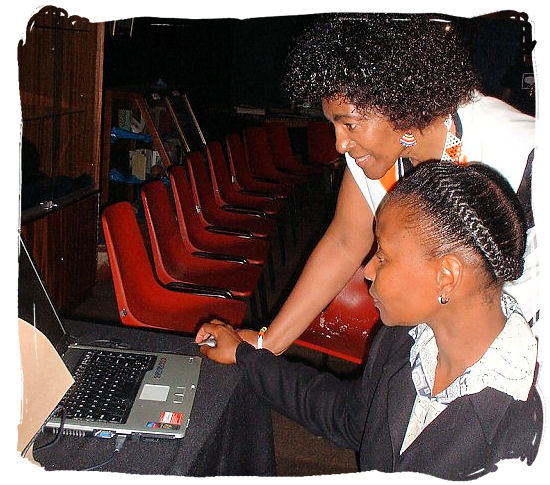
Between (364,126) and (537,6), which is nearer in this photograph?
(537,6)

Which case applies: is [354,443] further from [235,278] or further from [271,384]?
[235,278]

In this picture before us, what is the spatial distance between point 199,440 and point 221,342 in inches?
14.0

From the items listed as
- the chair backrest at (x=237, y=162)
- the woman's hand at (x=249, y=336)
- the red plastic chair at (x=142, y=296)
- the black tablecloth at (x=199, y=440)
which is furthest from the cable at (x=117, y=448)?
the chair backrest at (x=237, y=162)

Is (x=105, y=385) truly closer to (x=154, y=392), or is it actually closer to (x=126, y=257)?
(x=154, y=392)

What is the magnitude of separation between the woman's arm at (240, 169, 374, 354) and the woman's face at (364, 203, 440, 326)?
65cm

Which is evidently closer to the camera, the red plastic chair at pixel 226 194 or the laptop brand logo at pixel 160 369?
the laptop brand logo at pixel 160 369

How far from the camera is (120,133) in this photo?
459 centimetres

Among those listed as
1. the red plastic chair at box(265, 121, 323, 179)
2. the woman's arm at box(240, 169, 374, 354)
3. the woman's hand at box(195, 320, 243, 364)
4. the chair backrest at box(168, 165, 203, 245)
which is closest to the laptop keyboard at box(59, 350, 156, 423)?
the woman's hand at box(195, 320, 243, 364)

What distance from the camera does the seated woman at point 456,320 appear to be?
100cm

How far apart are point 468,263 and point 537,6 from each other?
416 mm

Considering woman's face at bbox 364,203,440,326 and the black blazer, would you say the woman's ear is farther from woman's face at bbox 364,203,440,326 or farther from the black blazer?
the black blazer

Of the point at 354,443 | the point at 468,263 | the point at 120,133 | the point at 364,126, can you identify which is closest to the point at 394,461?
the point at 354,443

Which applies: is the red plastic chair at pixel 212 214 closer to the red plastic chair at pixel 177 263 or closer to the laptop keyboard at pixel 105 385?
the red plastic chair at pixel 177 263

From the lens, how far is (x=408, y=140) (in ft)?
4.54
